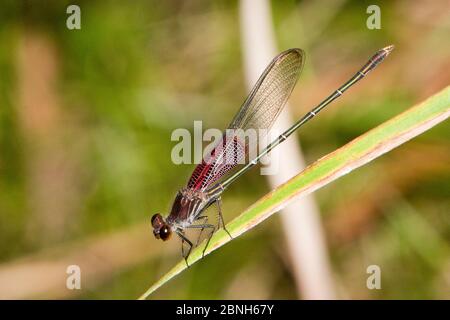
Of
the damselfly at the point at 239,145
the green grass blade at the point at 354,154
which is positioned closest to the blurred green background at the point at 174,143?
the damselfly at the point at 239,145

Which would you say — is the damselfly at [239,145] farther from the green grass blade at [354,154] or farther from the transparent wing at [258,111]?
the green grass blade at [354,154]

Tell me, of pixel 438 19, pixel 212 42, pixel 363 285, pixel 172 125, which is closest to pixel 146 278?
pixel 172 125

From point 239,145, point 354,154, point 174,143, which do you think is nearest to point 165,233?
point 239,145

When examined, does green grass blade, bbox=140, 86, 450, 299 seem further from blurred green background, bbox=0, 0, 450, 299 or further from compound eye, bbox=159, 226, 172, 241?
blurred green background, bbox=0, 0, 450, 299

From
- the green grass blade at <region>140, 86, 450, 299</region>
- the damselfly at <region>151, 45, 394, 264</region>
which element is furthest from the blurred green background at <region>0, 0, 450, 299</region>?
the green grass blade at <region>140, 86, 450, 299</region>

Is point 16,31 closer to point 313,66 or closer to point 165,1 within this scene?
point 165,1

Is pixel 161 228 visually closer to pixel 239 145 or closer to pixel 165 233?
pixel 165 233
